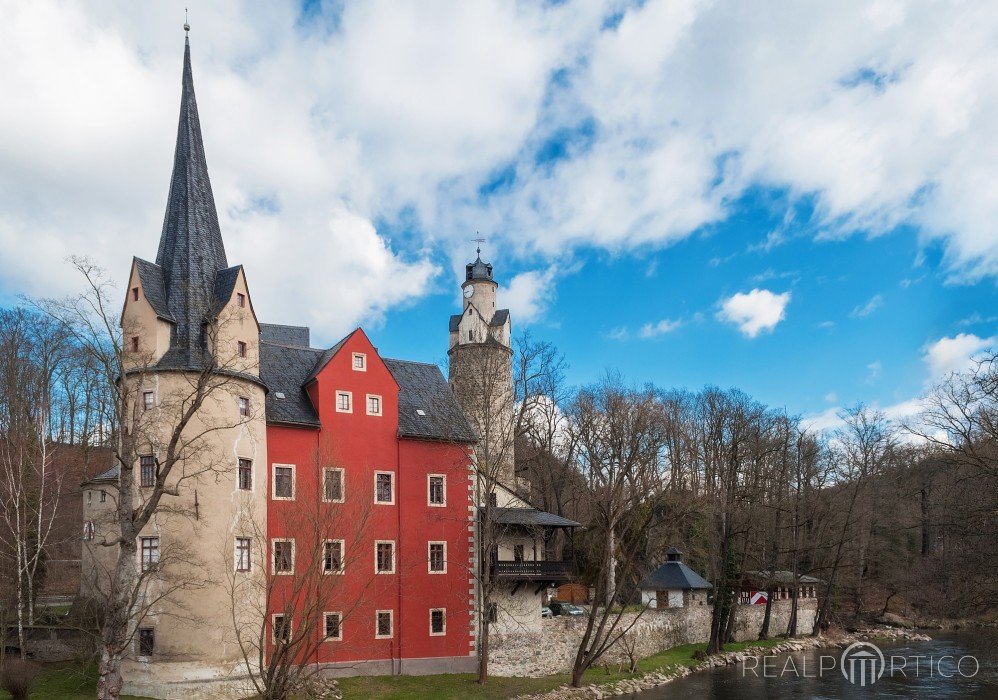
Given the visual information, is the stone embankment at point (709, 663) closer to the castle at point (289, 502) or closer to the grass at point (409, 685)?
the grass at point (409, 685)

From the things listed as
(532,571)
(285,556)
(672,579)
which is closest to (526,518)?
(532,571)

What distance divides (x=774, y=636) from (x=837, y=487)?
476 inches

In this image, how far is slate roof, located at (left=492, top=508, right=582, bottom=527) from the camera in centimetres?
2988

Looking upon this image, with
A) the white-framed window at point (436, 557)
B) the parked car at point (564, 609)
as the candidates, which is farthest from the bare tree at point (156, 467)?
the parked car at point (564, 609)

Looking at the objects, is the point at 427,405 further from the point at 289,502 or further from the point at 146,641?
the point at 146,641

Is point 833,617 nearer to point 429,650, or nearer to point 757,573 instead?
point 757,573

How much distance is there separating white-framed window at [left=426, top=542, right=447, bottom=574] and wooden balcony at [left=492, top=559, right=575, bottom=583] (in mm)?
1907

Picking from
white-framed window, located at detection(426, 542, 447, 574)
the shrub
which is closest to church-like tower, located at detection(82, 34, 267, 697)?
the shrub

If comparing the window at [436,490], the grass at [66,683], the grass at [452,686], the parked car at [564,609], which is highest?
the window at [436,490]

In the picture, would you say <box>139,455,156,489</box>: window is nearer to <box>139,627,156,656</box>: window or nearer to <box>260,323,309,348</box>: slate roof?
<box>139,627,156,656</box>: window

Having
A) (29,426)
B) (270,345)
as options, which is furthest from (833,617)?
(29,426)

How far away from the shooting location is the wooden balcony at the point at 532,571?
96.2 ft

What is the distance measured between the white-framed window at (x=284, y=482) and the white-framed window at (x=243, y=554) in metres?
2.23

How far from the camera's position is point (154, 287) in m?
25.4
